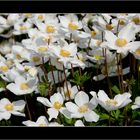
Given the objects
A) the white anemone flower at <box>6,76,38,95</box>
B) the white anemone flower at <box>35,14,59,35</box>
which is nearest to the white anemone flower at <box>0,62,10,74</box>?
the white anemone flower at <box>6,76,38,95</box>

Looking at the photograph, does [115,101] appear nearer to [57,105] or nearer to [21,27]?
[57,105]

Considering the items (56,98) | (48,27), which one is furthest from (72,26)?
(56,98)

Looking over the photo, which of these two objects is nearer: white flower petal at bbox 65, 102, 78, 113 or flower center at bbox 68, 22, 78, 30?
white flower petal at bbox 65, 102, 78, 113

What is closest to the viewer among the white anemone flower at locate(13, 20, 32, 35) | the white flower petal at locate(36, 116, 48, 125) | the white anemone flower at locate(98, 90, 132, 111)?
the white anemone flower at locate(98, 90, 132, 111)

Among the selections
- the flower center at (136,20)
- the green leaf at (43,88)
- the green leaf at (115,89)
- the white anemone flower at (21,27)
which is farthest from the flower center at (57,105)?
the white anemone flower at (21,27)

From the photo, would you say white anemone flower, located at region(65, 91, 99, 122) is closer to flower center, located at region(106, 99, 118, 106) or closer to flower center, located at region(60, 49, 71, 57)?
flower center, located at region(106, 99, 118, 106)
